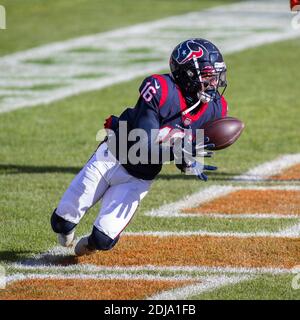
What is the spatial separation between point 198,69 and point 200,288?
4.67 ft

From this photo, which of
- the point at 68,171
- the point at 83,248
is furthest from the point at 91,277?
the point at 68,171

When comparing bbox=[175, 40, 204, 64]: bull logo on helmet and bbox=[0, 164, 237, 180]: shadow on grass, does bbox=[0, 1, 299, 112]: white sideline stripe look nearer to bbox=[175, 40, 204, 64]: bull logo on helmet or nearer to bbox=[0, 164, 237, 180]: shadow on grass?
bbox=[0, 164, 237, 180]: shadow on grass

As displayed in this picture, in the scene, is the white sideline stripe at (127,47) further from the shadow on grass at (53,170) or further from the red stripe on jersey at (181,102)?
the red stripe on jersey at (181,102)

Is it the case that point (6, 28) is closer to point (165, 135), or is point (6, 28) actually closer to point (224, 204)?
point (224, 204)

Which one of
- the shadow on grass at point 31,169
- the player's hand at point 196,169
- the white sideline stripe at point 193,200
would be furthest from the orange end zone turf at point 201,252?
the shadow on grass at point 31,169

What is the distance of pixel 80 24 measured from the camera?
21250 mm

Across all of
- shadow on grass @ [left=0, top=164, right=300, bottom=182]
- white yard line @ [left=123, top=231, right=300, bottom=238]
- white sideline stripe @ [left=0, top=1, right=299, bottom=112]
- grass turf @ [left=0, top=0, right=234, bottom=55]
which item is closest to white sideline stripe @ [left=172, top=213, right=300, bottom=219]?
white yard line @ [left=123, top=231, right=300, bottom=238]

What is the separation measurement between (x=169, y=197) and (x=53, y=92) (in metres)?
6.00

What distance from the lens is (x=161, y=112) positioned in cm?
665

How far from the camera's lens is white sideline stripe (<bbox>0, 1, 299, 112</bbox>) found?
15.3 metres

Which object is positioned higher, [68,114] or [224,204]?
[68,114]

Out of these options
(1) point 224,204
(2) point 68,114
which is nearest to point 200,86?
(1) point 224,204

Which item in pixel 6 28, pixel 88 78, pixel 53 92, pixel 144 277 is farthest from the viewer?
pixel 6 28

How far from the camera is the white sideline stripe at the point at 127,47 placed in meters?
15.3
